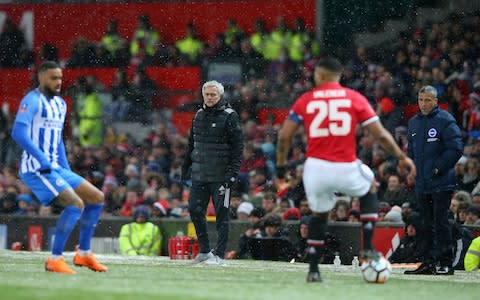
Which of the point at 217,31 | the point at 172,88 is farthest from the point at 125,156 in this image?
the point at 217,31

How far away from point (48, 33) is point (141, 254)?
536 inches

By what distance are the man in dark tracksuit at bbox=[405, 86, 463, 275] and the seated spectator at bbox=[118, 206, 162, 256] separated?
644 cm

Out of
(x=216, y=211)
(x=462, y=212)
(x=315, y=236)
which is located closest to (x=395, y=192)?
(x=462, y=212)

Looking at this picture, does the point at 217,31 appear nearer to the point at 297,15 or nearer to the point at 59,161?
the point at 297,15

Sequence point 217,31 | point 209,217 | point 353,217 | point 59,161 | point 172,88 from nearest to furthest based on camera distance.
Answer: point 59,161
point 353,217
point 209,217
point 172,88
point 217,31

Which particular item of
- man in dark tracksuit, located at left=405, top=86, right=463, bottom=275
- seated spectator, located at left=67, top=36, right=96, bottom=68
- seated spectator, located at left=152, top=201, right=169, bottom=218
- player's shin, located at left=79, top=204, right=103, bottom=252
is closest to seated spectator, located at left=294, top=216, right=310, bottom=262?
man in dark tracksuit, located at left=405, top=86, right=463, bottom=275

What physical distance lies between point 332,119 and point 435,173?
3.06 m

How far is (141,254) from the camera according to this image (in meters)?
19.8

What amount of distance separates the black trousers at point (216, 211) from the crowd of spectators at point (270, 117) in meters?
3.05

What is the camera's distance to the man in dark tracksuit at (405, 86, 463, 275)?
14.3m

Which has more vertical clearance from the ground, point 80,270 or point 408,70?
point 408,70

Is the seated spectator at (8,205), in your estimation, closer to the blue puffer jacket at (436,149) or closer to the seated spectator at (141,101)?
the seated spectator at (141,101)

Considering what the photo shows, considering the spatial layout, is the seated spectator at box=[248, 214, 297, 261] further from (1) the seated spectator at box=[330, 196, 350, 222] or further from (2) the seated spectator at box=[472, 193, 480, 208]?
(2) the seated spectator at box=[472, 193, 480, 208]

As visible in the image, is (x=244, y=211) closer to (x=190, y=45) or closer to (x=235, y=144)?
(x=235, y=144)
